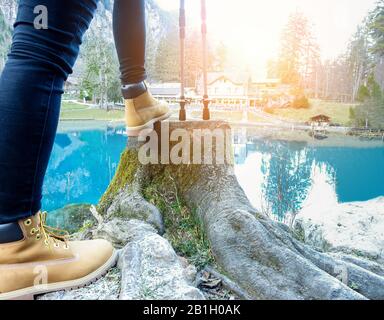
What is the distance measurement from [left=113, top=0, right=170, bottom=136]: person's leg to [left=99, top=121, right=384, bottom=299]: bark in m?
0.21

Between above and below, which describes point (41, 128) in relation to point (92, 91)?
below

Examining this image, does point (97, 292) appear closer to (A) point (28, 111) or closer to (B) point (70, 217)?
(A) point (28, 111)

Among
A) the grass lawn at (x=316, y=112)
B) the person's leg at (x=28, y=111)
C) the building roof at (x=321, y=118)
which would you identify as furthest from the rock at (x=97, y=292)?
the grass lawn at (x=316, y=112)

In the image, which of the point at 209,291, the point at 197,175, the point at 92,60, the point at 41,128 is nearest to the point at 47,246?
the point at 41,128

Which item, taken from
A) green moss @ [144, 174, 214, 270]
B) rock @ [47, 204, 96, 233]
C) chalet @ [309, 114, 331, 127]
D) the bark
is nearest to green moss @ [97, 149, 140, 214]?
the bark

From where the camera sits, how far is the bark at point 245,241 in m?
0.98

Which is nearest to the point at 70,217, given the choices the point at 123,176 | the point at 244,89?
the point at 123,176

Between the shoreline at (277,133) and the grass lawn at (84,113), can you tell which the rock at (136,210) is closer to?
the shoreline at (277,133)

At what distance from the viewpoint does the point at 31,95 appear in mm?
575

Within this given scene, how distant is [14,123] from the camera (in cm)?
57

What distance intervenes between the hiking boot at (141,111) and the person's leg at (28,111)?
0.44 metres

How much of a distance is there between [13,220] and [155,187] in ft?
2.55
